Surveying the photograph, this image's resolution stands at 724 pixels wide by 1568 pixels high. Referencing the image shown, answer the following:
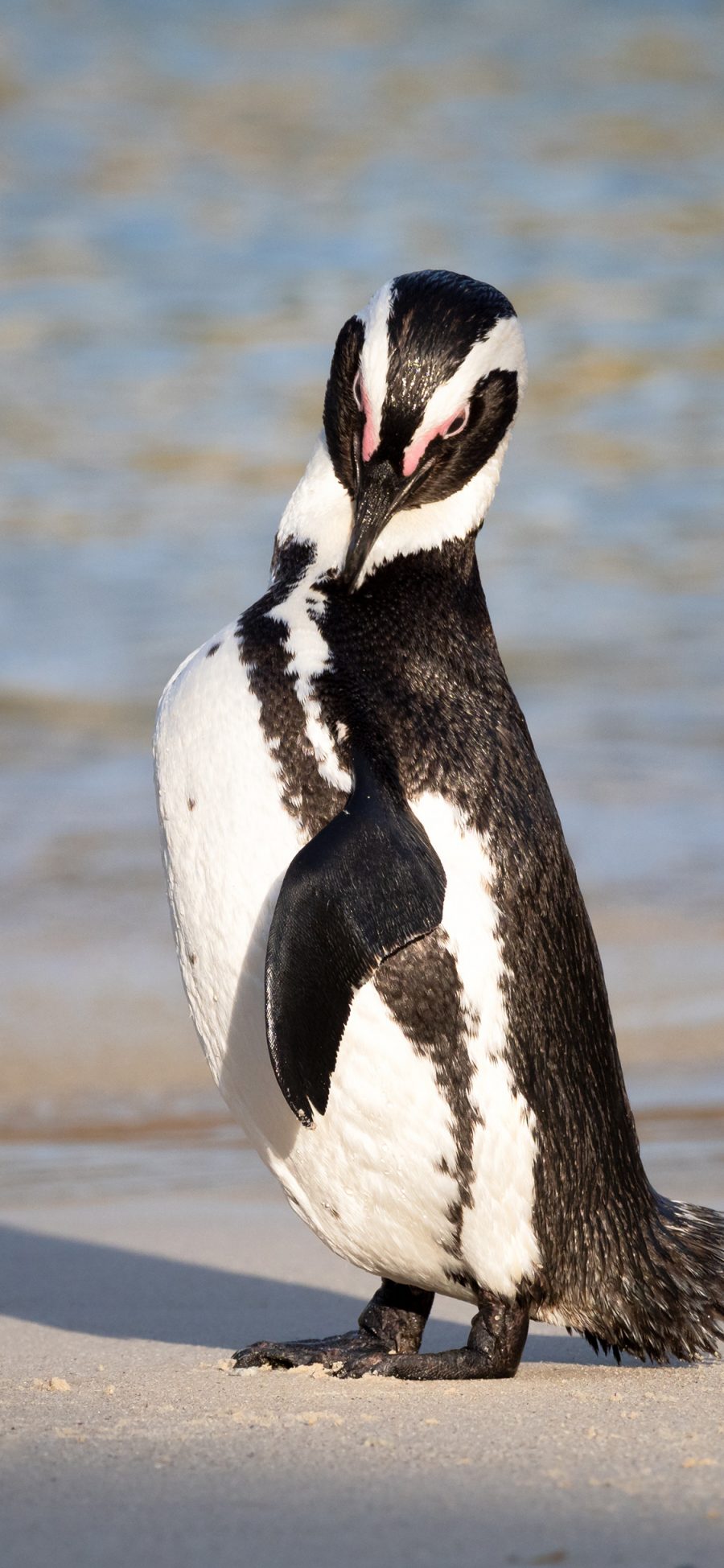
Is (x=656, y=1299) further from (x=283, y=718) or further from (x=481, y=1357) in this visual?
(x=283, y=718)

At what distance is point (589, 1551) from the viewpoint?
1486 millimetres

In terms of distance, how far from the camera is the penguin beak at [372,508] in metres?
2.48

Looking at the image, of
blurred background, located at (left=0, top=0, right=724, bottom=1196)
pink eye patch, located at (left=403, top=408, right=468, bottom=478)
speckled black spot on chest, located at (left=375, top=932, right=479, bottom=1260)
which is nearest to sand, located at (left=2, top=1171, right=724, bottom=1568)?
speckled black spot on chest, located at (left=375, top=932, right=479, bottom=1260)

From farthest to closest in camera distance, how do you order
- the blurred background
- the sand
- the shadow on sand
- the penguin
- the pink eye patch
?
the blurred background, the shadow on sand, the pink eye patch, the penguin, the sand

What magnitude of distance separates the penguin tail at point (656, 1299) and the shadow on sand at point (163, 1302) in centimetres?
26

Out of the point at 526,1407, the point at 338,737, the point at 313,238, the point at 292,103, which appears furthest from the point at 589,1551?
the point at 292,103

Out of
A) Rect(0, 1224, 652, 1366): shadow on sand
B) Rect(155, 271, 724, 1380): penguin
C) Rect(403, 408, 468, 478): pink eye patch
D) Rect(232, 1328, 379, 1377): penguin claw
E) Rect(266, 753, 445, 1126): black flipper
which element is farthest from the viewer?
Rect(0, 1224, 652, 1366): shadow on sand

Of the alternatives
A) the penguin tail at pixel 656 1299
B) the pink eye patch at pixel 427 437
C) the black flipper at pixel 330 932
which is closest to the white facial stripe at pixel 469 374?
the pink eye patch at pixel 427 437

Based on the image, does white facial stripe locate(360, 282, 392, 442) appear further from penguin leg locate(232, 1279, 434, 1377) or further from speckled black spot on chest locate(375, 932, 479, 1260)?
penguin leg locate(232, 1279, 434, 1377)

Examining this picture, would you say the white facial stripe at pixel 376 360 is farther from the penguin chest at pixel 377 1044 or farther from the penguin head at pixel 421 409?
the penguin chest at pixel 377 1044

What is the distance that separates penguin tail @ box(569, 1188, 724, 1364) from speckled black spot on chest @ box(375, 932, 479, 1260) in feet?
0.94

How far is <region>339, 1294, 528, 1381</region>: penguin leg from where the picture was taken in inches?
92.0

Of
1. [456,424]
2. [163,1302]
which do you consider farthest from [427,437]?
[163,1302]

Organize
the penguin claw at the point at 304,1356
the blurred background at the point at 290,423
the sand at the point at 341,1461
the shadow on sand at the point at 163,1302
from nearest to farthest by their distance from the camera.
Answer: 1. the sand at the point at 341,1461
2. the penguin claw at the point at 304,1356
3. the shadow on sand at the point at 163,1302
4. the blurred background at the point at 290,423
